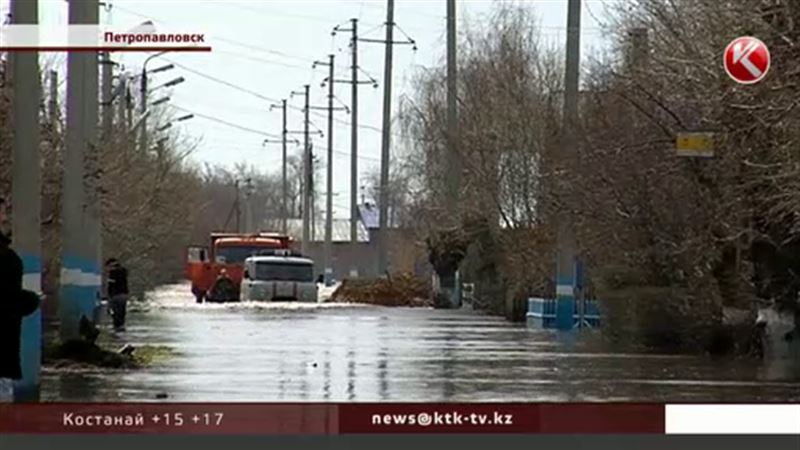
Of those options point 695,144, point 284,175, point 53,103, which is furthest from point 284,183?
point 695,144

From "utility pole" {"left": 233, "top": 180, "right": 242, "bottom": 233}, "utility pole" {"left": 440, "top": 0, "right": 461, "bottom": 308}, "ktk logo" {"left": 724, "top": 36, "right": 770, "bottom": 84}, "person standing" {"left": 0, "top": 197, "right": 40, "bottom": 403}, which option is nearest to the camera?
"person standing" {"left": 0, "top": 197, "right": 40, "bottom": 403}

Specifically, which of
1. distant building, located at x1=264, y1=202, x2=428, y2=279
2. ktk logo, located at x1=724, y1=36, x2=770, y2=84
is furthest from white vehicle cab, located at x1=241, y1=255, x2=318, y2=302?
ktk logo, located at x1=724, y1=36, x2=770, y2=84

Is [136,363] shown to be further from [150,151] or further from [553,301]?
[553,301]

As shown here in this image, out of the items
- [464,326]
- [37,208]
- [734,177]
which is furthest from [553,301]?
[37,208]

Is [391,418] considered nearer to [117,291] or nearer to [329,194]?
[329,194]

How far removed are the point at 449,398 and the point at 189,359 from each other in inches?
35.0

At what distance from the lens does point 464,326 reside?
23.1 ft

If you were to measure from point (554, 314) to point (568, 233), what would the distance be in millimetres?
306

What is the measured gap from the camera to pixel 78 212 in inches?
270

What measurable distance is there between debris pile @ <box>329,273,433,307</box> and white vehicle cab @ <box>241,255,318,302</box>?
0.56 feet

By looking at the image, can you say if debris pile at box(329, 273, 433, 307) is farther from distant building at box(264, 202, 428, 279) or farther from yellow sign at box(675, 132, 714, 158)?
yellow sign at box(675, 132, 714, 158)

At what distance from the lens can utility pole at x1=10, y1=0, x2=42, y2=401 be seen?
21.3 feet

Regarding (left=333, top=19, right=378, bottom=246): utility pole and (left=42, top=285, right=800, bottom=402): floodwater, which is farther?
(left=333, top=19, right=378, bottom=246): utility pole

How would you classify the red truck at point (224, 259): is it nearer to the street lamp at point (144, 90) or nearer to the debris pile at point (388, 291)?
the debris pile at point (388, 291)
